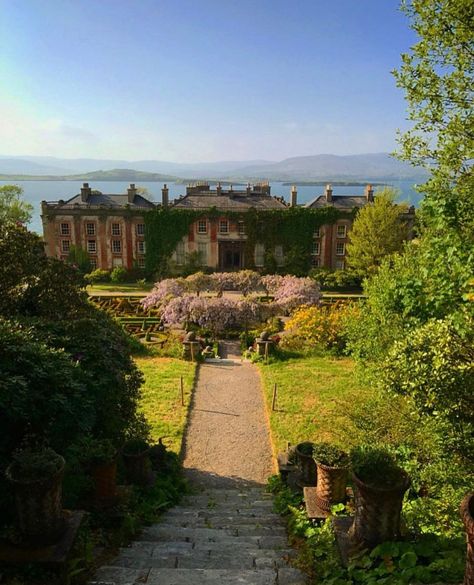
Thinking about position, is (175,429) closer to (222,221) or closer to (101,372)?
(101,372)

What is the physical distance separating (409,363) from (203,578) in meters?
4.04

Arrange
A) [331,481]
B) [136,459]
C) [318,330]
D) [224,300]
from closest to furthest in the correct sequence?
1. [331,481]
2. [136,459]
3. [318,330]
4. [224,300]

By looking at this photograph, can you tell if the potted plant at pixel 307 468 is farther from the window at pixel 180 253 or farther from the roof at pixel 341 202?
the roof at pixel 341 202

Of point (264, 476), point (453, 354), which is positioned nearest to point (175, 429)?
point (264, 476)

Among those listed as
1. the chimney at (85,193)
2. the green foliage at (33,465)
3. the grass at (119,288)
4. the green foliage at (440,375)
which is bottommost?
the grass at (119,288)

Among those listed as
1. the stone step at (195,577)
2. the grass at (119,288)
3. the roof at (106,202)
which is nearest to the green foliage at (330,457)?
the stone step at (195,577)

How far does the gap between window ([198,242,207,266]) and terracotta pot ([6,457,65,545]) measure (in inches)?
1652

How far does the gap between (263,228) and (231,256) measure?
4.33 m

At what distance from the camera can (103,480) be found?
8.77 metres

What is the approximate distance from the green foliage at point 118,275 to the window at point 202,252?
7.65 m

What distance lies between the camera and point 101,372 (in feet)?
29.4

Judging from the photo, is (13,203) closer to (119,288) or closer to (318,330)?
(119,288)

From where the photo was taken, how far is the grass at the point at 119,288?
137 feet

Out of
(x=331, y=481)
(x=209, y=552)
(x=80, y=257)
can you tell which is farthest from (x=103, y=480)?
(x=80, y=257)
